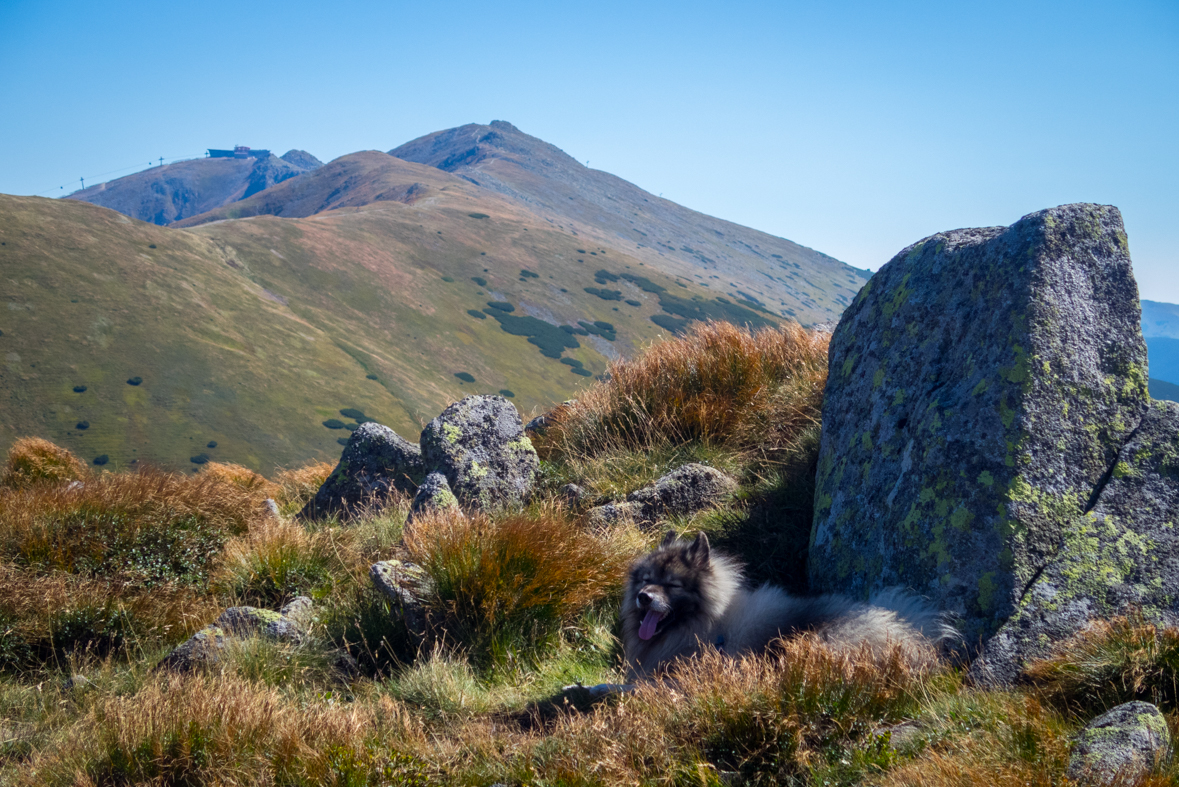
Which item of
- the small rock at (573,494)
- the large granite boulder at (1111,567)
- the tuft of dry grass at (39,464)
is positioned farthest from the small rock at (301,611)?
the tuft of dry grass at (39,464)

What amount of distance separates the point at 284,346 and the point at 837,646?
128525mm

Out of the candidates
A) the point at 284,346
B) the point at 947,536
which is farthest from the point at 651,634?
the point at 284,346

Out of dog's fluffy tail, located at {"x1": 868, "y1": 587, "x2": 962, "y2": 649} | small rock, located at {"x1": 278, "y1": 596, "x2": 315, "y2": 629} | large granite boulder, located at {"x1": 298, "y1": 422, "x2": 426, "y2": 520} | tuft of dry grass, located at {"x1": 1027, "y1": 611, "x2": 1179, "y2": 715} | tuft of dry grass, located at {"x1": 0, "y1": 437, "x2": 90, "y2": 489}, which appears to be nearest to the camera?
tuft of dry grass, located at {"x1": 1027, "y1": 611, "x2": 1179, "y2": 715}

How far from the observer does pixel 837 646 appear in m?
4.00

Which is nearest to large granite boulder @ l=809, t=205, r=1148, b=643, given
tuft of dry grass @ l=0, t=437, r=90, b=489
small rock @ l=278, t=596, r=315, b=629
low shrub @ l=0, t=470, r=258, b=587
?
small rock @ l=278, t=596, r=315, b=629

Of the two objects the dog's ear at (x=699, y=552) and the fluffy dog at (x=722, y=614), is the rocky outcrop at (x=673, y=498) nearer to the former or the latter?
the fluffy dog at (x=722, y=614)

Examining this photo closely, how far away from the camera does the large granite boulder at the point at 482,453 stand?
27.1 ft

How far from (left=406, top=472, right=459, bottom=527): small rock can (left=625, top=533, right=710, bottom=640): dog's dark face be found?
2.99 meters

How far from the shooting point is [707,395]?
8.92 metres

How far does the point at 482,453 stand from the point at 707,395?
9.73 feet

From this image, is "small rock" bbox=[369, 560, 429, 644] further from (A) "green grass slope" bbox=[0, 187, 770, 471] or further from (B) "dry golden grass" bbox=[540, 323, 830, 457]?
(A) "green grass slope" bbox=[0, 187, 770, 471]

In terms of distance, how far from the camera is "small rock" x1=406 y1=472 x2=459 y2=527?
24.2 ft

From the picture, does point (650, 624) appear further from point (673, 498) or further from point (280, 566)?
point (280, 566)

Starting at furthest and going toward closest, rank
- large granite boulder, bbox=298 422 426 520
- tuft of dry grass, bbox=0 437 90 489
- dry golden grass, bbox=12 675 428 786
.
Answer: tuft of dry grass, bbox=0 437 90 489
large granite boulder, bbox=298 422 426 520
dry golden grass, bbox=12 675 428 786
